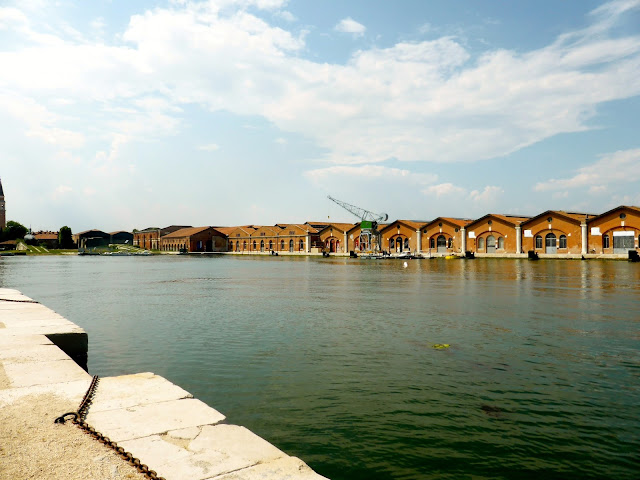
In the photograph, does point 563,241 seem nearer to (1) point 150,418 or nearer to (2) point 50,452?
(1) point 150,418

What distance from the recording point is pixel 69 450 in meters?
5.01

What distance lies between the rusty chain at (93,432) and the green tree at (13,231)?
706 feet

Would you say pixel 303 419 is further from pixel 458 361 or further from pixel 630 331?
pixel 630 331

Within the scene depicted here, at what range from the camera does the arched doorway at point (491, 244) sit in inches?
3386

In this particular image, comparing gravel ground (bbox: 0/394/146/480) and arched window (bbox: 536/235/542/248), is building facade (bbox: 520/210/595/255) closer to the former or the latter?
arched window (bbox: 536/235/542/248)

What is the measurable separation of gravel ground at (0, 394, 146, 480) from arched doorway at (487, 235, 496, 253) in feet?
285

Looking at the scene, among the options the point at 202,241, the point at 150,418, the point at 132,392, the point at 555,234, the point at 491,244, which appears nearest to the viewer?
the point at 150,418

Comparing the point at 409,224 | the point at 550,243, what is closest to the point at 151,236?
the point at 409,224

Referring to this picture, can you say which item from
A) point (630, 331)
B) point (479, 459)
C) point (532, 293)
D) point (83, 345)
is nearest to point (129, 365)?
point (83, 345)

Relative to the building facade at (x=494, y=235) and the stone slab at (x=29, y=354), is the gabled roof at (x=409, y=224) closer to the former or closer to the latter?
the building facade at (x=494, y=235)

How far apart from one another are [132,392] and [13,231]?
218260 millimetres

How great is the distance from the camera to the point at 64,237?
18950 cm

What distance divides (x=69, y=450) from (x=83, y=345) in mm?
7530

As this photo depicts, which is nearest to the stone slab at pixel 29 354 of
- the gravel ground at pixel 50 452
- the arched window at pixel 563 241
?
the gravel ground at pixel 50 452
